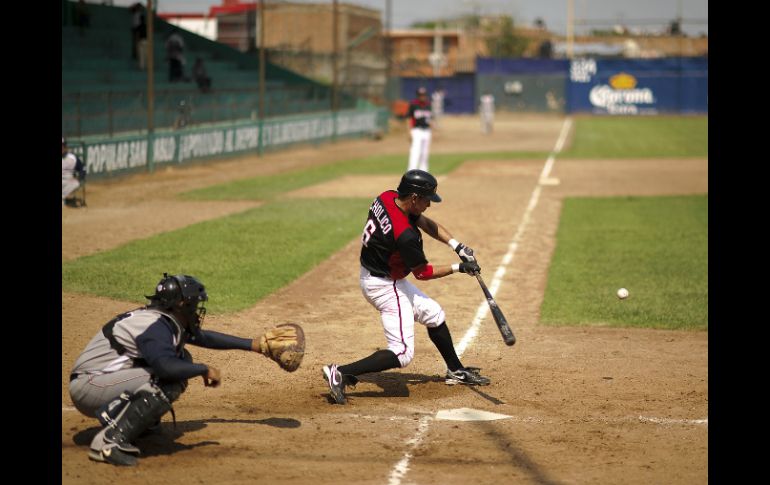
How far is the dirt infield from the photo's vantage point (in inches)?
269

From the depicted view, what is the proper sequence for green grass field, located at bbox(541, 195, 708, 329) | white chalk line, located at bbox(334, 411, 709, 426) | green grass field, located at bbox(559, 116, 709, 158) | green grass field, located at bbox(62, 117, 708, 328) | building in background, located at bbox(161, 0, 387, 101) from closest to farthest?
white chalk line, located at bbox(334, 411, 709, 426)
green grass field, located at bbox(541, 195, 708, 329)
green grass field, located at bbox(62, 117, 708, 328)
green grass field, located at bbox(559, 116, 709, 158)
building in background, located at bbox(161, 0, 387, 101)

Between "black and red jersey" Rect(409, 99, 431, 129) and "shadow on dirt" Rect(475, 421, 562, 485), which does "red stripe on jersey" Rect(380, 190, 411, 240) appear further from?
"black and red jersey" Rect(409, 99, 431, 129)

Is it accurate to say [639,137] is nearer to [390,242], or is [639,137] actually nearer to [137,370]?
[390,242]

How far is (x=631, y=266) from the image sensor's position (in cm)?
1556

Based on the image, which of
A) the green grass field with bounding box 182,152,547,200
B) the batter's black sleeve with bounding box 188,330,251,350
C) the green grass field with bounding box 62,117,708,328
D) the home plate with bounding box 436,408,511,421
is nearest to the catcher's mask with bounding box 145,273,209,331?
the batter's black sleeve with bounding box 188,330,251,350

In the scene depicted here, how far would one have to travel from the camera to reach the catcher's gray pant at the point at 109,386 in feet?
22.5

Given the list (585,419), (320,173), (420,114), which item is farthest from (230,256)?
(320,173)

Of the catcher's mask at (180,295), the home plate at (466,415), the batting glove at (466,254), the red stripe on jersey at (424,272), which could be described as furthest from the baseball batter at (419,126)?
the catcher's mask at (180,295)

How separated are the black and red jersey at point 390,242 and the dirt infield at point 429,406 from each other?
118 cm

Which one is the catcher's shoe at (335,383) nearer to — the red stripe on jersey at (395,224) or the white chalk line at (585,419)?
the white chalk line at (585,419)

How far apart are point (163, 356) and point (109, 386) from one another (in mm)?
541
